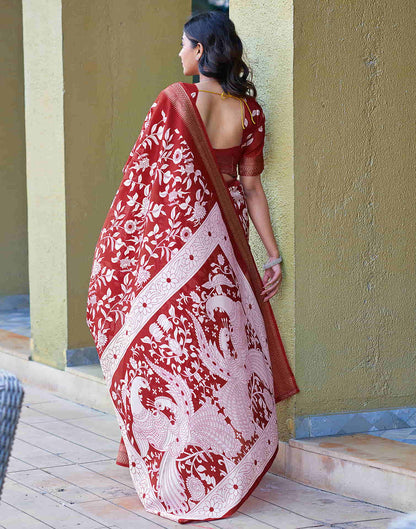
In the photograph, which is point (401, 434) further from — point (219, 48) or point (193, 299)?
point (219, 48)

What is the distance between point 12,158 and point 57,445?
4.25 meters

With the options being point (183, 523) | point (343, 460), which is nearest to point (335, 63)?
point (343, 460)

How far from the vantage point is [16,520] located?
338 cm

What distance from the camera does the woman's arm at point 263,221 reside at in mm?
3781

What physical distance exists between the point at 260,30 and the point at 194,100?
0.50 meters

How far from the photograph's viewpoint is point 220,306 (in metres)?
3.57

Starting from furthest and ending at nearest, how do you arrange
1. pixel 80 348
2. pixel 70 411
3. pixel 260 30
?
1. pixel 80 348
2. pixel 70 411
3. pixel 260 30

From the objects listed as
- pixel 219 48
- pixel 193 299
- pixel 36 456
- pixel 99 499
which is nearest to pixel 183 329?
pixel 193 299

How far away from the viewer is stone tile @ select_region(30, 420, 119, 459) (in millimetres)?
4363

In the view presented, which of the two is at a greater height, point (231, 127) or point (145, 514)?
point (231, 127)

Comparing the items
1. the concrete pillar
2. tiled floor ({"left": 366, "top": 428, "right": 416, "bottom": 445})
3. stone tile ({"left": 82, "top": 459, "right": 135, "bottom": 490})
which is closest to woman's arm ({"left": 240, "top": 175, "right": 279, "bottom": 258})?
tiled floor ({"left": 366, "top": 428, "right": 416, "bottom": 445})

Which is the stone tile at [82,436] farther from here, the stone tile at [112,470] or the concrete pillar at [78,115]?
the concrete pillar at [78,115]

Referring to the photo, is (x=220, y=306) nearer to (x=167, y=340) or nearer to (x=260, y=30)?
(x=167, y=340)

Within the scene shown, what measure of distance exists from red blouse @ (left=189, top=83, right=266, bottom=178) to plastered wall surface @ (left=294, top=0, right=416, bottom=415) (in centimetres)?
14
